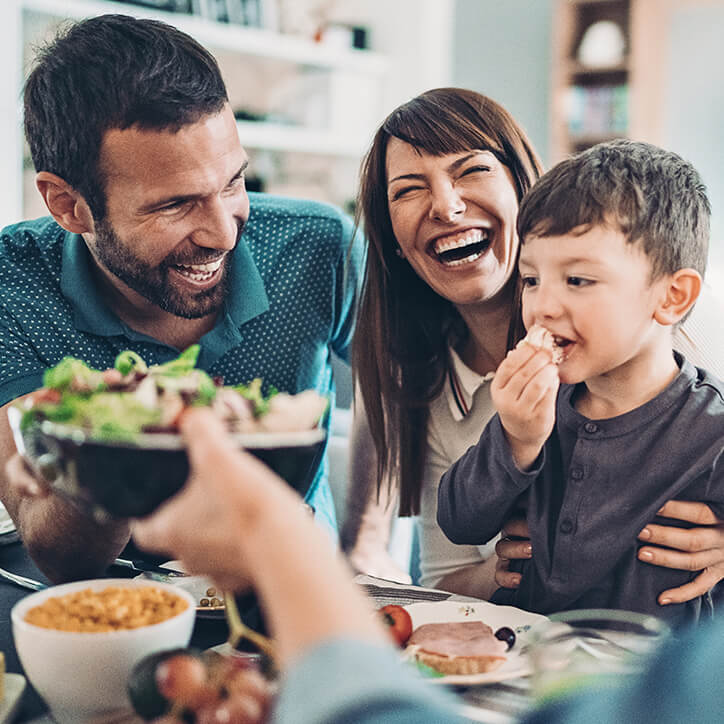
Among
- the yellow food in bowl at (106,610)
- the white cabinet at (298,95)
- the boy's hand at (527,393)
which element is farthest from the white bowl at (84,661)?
the white cabinet at (298,95)

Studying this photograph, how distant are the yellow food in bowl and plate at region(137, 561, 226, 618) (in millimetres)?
161

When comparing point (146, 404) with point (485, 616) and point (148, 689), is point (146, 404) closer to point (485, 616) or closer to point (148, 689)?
point (148, 689)

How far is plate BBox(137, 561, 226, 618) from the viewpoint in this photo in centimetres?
121

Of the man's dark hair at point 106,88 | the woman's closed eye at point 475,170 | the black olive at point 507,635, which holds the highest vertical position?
the man's dark hair at point 106,88

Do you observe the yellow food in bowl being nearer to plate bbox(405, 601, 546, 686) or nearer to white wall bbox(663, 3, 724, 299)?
plate bbox(405, 601, 546, 686)

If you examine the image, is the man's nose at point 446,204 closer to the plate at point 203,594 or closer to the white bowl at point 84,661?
the plate at point 203,594

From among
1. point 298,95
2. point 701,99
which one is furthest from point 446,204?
point 701,99

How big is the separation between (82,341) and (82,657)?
3.38 feet

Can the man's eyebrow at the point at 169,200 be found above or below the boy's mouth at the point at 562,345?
above

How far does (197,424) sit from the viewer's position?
72 centimetres

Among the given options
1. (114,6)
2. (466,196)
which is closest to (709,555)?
(466,196)

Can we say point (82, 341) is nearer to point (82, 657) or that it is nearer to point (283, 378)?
point (283, 378)

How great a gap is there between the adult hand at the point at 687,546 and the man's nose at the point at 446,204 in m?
0.64

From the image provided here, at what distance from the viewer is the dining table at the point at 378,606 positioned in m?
0.95
